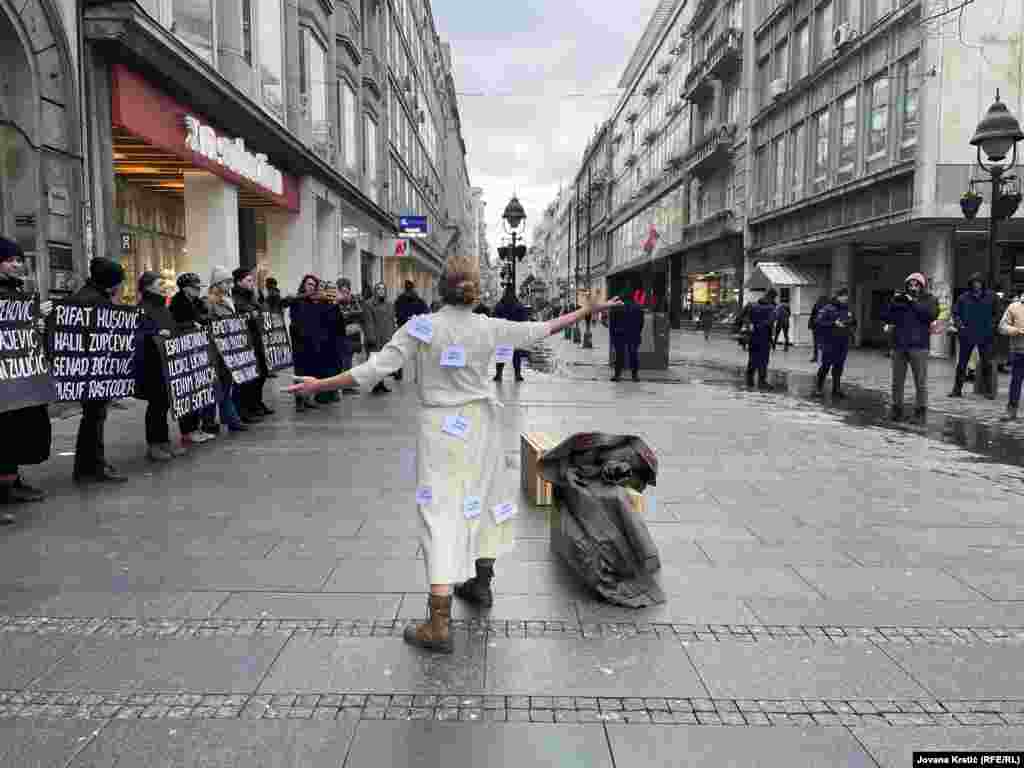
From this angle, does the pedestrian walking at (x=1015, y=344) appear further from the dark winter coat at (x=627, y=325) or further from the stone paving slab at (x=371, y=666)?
the stone paving slab at (x=371, y=666)

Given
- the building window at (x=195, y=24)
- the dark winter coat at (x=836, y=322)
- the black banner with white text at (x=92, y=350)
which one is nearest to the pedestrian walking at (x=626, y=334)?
the dark winter coat at (x=836, y=322)

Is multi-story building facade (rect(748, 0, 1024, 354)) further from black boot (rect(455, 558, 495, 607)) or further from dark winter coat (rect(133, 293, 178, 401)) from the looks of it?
black boot (rect(455, 558, 495, 607))

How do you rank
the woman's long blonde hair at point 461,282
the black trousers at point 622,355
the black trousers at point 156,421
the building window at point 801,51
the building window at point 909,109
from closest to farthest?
the woman's long blonde hair at point 461,282
the black trousers at point 156,421
the black trousers at point 622,355
the building window at point 909,109
the building window at point 801,51

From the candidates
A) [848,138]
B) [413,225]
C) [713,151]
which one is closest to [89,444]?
[848,138]

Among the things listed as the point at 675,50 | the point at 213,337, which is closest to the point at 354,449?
the point at 213,337

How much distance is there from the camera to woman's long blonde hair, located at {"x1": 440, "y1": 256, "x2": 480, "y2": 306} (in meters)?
3.73

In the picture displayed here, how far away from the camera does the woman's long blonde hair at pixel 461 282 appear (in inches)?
147

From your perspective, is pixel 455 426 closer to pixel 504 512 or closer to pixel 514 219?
pixel 504 512

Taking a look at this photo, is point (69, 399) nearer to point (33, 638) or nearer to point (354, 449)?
point (354, 449)

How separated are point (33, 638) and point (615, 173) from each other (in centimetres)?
7894

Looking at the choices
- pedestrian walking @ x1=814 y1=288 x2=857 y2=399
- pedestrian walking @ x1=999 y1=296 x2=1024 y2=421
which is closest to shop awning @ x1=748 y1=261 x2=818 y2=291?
pedestrian walking @ x1=814 y1=288 x2=857 y2=399

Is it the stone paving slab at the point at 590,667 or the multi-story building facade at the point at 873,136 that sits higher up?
the multi-story building facade at the point at 873,136

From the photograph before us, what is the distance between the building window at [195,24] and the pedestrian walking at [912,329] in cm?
1177

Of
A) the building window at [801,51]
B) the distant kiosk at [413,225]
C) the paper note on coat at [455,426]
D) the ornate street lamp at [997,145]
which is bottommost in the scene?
the paper note on coat at [455,426]
